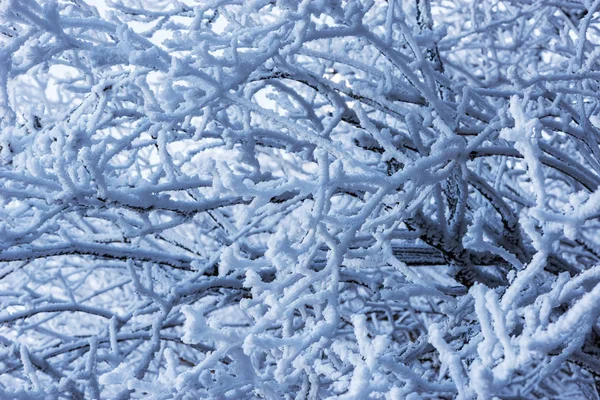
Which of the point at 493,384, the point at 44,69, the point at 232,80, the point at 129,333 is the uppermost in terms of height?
the point at 44,69

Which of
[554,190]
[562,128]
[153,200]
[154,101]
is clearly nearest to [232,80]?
[154,101]

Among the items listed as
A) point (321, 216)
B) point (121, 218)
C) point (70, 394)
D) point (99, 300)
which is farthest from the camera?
point (99, 300)

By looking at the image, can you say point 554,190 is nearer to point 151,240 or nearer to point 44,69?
point 151,240

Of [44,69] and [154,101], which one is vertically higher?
[44,69]

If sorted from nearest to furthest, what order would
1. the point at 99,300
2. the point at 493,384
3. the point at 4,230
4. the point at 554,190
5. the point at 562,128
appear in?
the point at 493,384, the point at 4,230, the point at 562,128, the point at 554,190, the point at 99,300

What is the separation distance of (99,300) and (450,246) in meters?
6.73

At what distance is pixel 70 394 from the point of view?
8.93ft

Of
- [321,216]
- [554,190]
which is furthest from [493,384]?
[554,190]

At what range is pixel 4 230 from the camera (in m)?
1.92

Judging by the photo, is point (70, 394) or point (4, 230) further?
point (70, 394)

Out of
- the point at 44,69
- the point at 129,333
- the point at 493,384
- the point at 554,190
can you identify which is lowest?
the point at 493,384

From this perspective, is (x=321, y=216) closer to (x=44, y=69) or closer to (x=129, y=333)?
(x=44, y=69)

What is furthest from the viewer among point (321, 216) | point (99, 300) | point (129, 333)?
point (99, 300)

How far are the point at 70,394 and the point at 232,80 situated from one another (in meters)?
1.92
